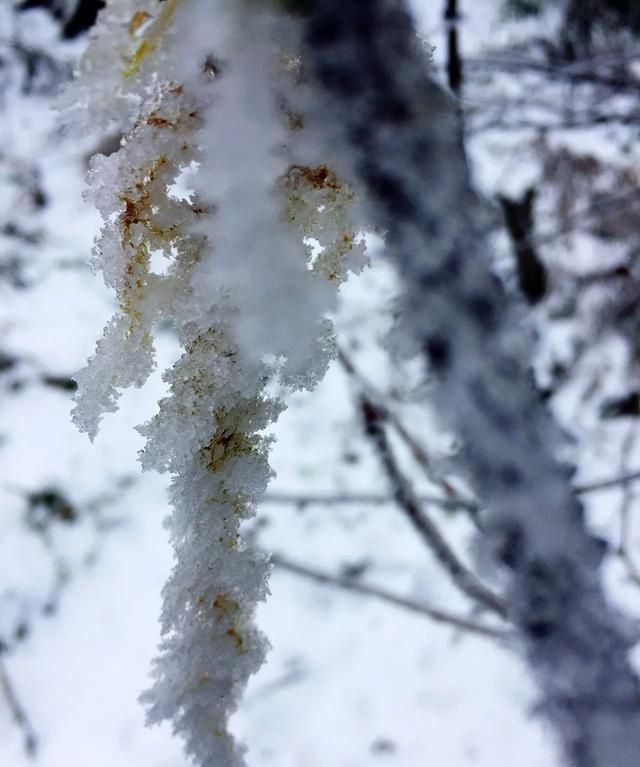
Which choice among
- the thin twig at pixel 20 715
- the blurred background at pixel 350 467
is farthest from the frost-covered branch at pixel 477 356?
the thin twig at pixel 20 715

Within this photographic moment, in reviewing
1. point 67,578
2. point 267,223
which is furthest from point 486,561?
point 67,578

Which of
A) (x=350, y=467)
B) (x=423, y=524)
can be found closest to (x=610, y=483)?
(x=423, y=524)

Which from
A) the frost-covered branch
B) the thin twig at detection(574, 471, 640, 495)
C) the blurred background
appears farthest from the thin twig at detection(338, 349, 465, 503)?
the frost-covered branch

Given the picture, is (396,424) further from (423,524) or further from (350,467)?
(350,467)

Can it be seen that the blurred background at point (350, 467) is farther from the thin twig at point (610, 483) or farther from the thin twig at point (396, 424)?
the thin twig at point (610, 483)

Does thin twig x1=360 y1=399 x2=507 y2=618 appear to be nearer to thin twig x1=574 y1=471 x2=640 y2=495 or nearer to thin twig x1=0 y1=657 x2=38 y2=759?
thin twig x1=574 y1=471 x2=640 y2=495

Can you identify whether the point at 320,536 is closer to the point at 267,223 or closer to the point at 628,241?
the point at 628,241
